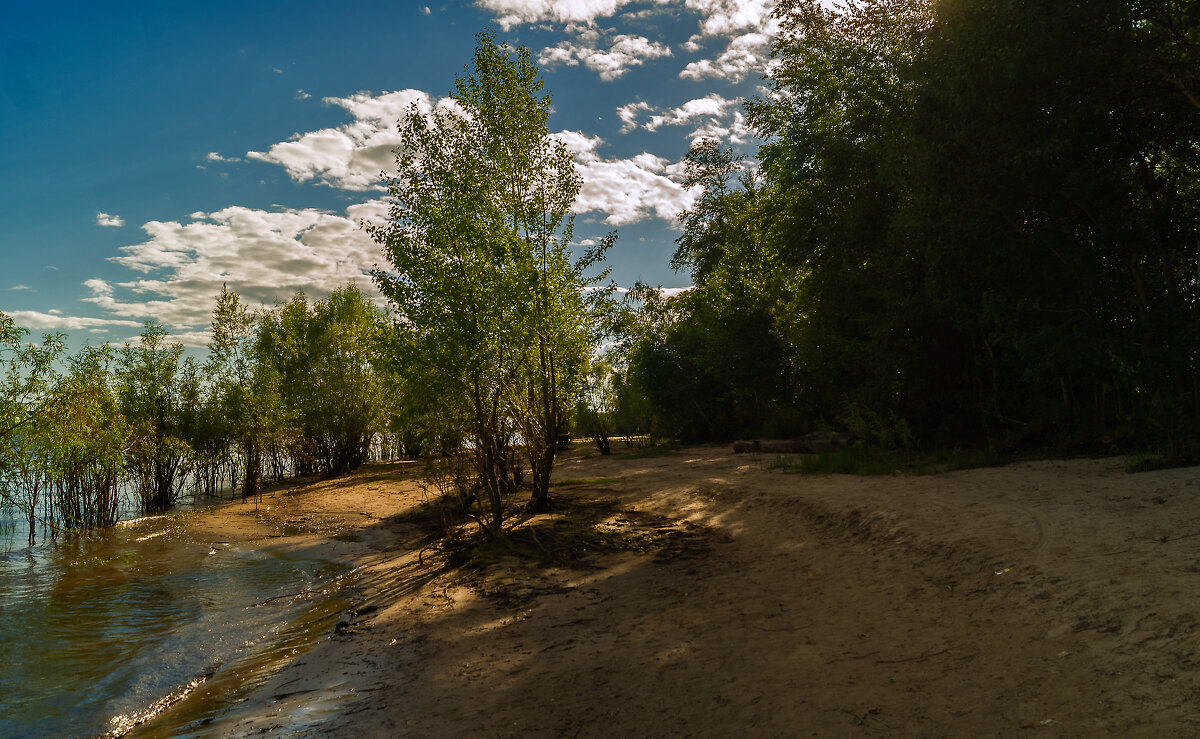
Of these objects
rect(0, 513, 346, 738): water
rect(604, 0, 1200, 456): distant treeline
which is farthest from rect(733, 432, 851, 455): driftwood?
rect(0, 513, 346, 738): water

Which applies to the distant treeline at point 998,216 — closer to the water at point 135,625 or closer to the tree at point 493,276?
the tree at point 493,276

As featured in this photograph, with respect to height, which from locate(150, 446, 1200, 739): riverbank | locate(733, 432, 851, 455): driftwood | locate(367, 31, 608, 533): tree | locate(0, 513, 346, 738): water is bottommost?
locate(0, 513, 346, 738): water

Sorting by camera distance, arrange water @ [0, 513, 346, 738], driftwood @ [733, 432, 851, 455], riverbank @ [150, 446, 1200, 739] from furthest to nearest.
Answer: driftwood @ [733, 432, 851, 455] → water @ [0, 513, 346, 738] → riverbank @ [150, 446, 1200, 739]

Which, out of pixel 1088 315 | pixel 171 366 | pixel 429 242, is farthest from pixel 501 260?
pixel 171 366

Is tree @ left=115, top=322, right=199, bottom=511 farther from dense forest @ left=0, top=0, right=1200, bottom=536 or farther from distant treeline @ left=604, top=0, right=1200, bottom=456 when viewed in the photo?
distant treeline @ left=604, top=0, right=1200, bottom=456

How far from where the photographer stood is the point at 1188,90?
36.8ft

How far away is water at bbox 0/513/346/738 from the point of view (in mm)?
6801

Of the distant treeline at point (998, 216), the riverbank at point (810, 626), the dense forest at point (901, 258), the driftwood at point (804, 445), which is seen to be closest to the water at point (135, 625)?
the riverbank at point (810, 626)

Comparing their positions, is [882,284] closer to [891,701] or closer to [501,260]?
[501,260]

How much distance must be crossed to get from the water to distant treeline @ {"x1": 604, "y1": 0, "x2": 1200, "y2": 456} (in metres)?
14.0

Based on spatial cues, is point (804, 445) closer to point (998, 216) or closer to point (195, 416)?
point (998, 216)

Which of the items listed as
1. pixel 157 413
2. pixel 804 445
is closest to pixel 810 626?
pixel 804 445

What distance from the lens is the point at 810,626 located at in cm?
660

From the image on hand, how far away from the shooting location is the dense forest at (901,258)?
1175 centimetres
